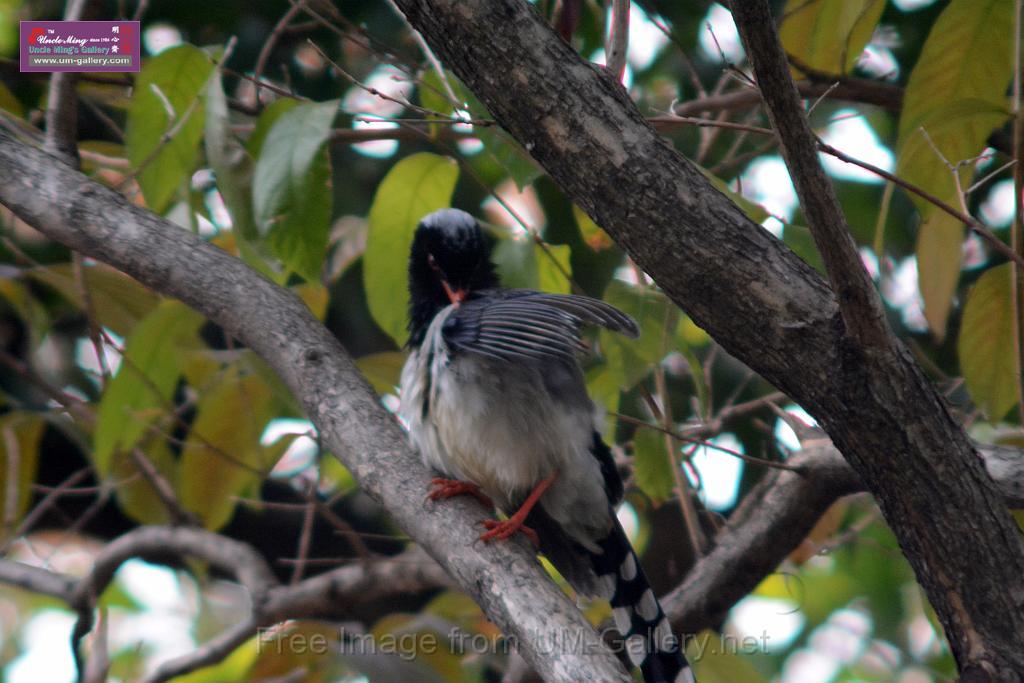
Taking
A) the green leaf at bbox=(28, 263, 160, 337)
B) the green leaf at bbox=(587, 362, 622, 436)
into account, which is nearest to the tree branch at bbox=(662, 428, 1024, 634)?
the green leaf at bbox=(587, 362, 622, 436)

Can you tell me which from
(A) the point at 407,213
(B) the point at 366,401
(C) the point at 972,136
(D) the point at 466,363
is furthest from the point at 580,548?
(C) the point at 972,136

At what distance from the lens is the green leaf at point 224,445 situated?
350 centimetres

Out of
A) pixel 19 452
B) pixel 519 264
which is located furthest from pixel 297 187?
pixel 19 452

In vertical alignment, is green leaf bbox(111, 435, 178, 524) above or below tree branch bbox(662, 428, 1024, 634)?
below

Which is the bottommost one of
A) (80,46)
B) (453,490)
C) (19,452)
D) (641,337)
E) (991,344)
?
(19,452)

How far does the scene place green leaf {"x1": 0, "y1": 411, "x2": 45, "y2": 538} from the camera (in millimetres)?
3664

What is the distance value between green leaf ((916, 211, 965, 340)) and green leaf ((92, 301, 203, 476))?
214 cm

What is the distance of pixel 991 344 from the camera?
269cm

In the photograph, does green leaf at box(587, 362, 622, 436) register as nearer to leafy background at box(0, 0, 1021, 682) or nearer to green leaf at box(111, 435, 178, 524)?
leafy background at box(0, 0, 1021, 682)

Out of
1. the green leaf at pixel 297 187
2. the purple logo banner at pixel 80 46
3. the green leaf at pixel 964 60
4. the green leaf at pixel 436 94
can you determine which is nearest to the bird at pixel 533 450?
the green leaf at pixel 297 187

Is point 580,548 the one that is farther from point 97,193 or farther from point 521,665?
point 97,193

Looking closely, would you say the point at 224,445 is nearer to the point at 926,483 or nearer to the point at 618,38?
the point at 618,38

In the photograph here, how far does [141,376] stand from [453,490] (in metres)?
1.08

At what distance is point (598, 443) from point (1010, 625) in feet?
4.61
